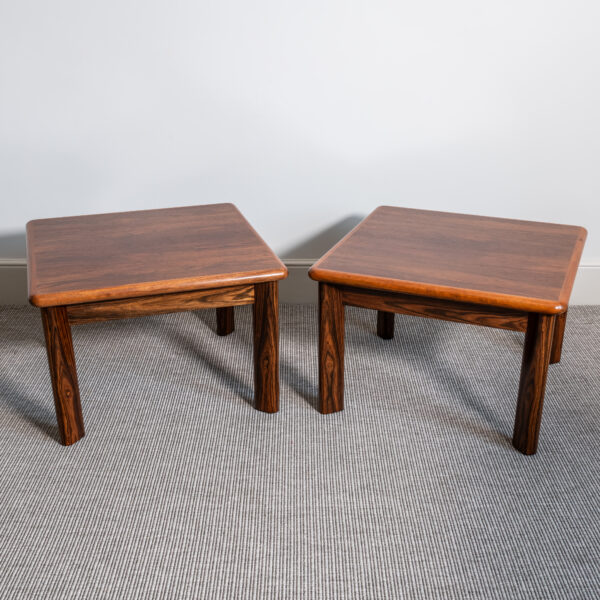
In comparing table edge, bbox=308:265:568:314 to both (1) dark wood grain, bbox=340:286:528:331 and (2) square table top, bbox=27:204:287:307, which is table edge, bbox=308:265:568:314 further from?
(2) square table top, bbox=27:204:287:307

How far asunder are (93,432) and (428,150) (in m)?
1.30

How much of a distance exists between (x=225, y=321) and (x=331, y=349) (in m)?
0.54

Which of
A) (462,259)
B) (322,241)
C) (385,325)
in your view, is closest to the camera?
(462,259)

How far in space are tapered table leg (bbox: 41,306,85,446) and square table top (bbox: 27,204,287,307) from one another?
0.19 ft

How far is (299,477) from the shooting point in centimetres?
152

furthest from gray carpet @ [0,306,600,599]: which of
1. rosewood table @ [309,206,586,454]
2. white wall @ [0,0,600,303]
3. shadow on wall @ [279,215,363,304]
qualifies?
white wall @ [0,0,600,303]

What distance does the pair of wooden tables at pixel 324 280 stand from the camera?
4.87ft

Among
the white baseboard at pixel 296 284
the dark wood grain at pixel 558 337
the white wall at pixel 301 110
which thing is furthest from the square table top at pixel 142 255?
the dark wood grain at pixel 558 337

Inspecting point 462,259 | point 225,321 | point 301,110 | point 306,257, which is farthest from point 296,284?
point 462,259

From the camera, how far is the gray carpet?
128cm

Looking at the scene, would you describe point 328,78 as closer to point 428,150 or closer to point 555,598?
point 428,150

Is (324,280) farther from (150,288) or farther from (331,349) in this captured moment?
(150,288)

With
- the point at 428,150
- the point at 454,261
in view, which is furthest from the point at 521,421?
the point at 428,150

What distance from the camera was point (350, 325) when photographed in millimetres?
2193
